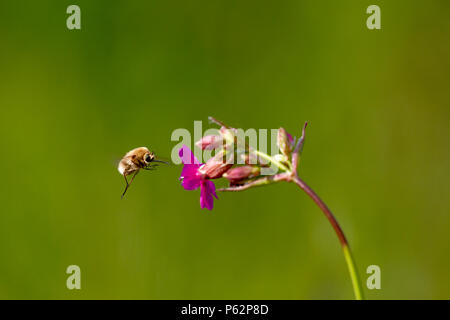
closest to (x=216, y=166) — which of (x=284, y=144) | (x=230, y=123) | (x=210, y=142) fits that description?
(x=210, y=142)

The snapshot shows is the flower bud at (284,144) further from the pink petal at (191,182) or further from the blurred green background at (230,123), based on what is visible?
the blurred green background at (230,123)

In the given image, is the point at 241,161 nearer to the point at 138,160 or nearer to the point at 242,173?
the point at 242,173

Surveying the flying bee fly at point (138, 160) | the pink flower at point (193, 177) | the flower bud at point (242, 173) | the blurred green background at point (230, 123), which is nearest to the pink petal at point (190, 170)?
the pink flower at point (193, 177)

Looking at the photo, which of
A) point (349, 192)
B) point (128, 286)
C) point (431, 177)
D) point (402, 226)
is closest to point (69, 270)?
point (128, 286)

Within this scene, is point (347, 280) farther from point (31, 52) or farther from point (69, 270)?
point (31, 52)

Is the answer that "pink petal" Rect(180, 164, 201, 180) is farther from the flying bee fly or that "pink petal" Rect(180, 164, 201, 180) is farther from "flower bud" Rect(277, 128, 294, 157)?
the flying bee fly

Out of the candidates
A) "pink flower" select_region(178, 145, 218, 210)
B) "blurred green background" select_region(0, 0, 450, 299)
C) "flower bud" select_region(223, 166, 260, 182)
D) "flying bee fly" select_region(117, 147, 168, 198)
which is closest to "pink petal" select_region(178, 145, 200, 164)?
"pink flower" select_region(178, 145, 218, 210)

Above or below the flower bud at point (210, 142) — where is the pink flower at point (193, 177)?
below
